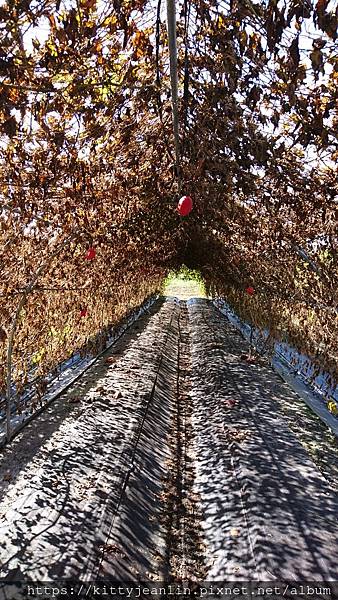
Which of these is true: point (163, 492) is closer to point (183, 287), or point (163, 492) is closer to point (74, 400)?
point (74, 400)

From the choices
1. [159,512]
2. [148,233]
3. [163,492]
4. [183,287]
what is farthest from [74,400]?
[183,287]

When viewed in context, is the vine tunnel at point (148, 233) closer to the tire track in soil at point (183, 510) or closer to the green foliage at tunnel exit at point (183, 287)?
the tire track in soil at point (183, 510)

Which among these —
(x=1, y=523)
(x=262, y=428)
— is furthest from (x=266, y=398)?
(x=1, y=523)

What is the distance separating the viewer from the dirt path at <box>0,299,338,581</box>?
12.4ft

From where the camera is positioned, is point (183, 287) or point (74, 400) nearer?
point (74, 400)

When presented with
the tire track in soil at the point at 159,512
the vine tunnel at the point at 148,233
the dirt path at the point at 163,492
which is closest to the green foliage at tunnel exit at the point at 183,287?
the vine tunnel at the point at 148,233

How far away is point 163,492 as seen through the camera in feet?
17.3

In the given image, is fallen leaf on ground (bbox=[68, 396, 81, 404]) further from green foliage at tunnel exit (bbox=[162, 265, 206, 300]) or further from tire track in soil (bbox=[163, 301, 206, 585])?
green foliage at tunnel exit (bbox=[162, 265, 206, 300])

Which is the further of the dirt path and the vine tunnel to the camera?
the dirt path

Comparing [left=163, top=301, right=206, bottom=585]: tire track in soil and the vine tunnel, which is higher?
the vine tunnel

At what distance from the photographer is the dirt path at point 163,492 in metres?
3.79

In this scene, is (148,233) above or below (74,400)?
above

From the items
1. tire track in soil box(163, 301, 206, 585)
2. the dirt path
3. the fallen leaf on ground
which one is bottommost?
tire track in soil box(163, 301, 206, 585)

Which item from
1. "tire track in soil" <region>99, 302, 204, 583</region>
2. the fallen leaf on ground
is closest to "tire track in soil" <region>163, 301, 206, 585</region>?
"tire track in soil" <region>99, 302, 204, 583</region>
